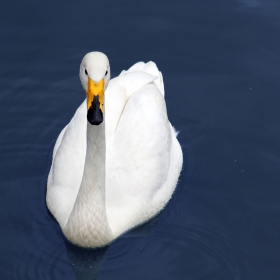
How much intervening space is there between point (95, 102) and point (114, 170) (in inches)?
86.9

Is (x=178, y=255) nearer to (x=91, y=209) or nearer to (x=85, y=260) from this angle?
(x=85, y=260)

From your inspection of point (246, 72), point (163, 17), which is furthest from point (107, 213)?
point (163, 17)

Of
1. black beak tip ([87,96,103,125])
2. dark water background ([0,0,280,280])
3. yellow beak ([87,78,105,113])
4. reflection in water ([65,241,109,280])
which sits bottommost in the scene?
reflection in water ([65,241,109,280])

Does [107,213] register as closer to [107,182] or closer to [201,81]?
[107,182]

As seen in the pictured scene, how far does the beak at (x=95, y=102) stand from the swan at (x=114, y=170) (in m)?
0.82

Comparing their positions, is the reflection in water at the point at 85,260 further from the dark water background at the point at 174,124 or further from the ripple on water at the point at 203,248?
the ripple on water at the point at 203,248

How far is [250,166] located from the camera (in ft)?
40.8

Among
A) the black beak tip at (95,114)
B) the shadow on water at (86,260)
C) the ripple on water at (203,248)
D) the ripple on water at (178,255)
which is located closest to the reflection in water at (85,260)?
the shadow on water at (86,260)

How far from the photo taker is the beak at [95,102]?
8914 millimetres

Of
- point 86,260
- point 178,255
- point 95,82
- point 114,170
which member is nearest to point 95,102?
point 95,82

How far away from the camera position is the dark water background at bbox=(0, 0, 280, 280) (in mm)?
10750

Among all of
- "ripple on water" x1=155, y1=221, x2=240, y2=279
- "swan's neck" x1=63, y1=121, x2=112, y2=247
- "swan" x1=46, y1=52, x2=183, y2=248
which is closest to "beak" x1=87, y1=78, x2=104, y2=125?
"swan" x1=46, y1=52, x2=183, y2=248

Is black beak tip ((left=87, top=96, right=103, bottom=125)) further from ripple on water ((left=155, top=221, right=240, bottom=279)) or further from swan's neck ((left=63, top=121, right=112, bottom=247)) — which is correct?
ripple on water ((left=155, top=221, right=240, bottom=279))

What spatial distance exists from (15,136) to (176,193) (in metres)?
2.88
